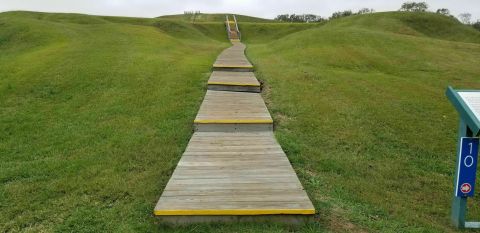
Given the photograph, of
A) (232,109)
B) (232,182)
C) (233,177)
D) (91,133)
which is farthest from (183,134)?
(232,182)

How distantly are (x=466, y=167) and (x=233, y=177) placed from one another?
9.13ft

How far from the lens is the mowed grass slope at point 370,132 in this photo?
523cm

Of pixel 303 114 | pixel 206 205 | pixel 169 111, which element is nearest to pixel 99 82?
pixel 169 111

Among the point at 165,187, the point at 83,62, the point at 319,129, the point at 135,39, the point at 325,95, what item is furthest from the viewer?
the point at 135,39

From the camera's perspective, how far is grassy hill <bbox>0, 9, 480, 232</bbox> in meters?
4.96

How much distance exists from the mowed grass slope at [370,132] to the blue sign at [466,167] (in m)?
0.56

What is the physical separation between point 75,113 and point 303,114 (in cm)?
514

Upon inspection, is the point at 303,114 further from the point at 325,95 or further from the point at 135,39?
the point at 135,39

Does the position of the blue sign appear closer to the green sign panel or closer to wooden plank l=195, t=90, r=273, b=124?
the green sign panel

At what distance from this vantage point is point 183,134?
24.7 ft

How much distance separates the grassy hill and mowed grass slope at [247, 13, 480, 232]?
29 mm

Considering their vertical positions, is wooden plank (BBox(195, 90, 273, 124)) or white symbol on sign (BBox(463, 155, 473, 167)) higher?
white symbol on sign (BBox(463, 155, 473, 167))

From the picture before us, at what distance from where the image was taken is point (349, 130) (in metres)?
8.25

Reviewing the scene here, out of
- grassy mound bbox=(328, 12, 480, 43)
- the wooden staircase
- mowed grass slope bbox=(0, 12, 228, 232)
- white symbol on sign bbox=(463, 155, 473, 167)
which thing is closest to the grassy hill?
mowed grass slope bbox=(0, 12, 228, 232)
